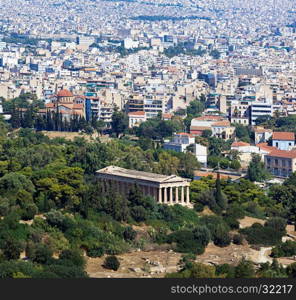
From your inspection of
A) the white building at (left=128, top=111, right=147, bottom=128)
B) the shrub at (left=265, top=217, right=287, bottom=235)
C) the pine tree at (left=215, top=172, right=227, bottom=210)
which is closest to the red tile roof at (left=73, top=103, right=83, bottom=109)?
the white building at (left=128, top=111, right=147, bottom=128)

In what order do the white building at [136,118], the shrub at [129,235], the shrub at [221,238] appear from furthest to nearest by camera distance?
the white building at [136,118]
the shrub at [221,238]
the shrub at [129,235]

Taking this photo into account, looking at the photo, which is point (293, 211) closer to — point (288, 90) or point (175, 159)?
point (175, 159)

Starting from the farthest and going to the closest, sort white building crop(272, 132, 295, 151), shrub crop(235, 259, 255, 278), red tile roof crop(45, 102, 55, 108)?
1. red tile roof crop(45, 102, 55, 108)
2. white building crop(272, 132, 295, 151)
3. shrub crop(235, 259, 255, 278)

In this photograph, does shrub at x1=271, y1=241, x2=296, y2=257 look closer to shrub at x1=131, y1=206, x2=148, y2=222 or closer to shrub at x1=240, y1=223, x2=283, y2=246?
shrub at x1=240, y1=223, x2=283, y2=246

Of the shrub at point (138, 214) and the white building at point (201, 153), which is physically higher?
the shrub at point (138, 214)

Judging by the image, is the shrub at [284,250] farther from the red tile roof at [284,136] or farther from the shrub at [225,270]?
the red tile roof at [284,136]

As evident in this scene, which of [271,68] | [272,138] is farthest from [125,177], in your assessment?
[271,68]

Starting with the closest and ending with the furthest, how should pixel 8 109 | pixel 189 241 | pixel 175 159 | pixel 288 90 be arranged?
pixel 189 241 → pixel 175 159 → pixel 8 109 → pixel 288 90

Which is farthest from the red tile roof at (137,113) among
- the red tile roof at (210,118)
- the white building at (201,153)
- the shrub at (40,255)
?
the shrub at (40,255)
